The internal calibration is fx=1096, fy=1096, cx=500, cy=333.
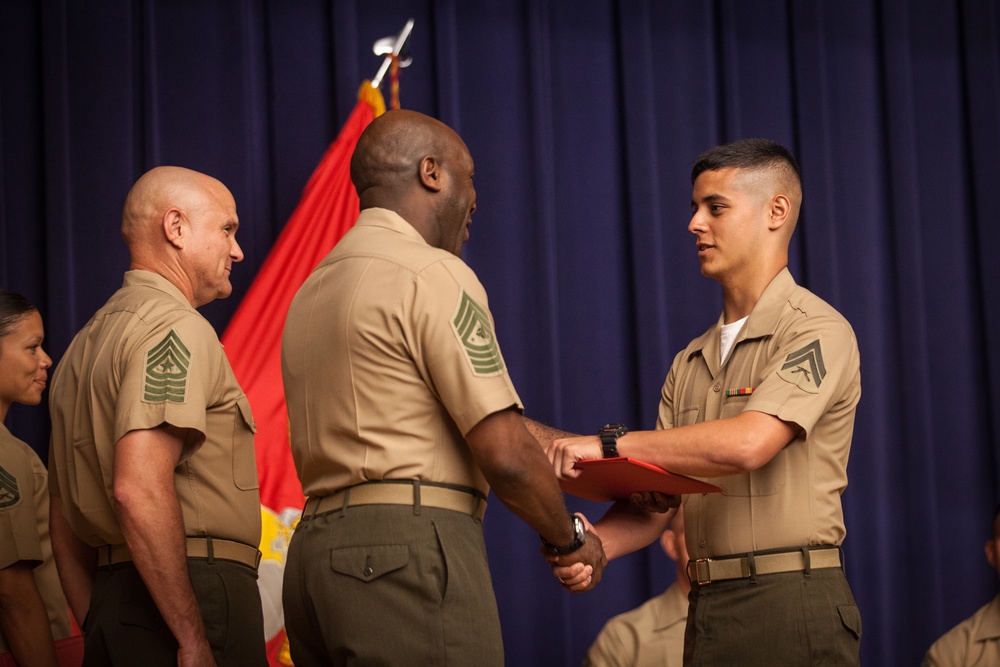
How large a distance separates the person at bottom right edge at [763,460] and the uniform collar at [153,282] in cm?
94

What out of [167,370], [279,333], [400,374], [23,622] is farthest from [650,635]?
[400,374]

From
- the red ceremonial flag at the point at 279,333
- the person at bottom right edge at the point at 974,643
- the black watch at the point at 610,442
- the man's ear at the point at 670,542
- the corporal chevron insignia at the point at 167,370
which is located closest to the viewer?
the corporal chevron insignia at the point at 167,370

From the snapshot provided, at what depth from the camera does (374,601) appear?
1.80 meters

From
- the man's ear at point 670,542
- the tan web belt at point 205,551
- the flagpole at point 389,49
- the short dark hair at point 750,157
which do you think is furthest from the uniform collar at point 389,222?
the man's ear at point 670,542

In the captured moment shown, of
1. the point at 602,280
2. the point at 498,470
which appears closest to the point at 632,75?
the point at 602,280

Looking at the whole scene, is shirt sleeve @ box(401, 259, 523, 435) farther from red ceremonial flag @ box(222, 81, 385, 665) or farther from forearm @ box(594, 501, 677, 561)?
red ceremonial flag @ box(222, 81, 385, 665)

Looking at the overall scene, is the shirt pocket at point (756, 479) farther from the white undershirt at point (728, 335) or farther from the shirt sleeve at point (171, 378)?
the shirt sleeve at point (171, 378)

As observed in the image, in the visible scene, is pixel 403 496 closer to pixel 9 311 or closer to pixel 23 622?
pixel 23 622

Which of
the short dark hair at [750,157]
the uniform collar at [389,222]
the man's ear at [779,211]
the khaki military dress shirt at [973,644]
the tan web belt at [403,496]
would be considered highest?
the short dark hair at [750,157]

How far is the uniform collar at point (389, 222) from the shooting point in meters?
2.04

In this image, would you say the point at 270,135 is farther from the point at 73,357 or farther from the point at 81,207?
the point at 73,357

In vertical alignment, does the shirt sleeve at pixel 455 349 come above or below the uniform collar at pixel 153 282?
below

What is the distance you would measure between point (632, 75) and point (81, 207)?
231 centimetres

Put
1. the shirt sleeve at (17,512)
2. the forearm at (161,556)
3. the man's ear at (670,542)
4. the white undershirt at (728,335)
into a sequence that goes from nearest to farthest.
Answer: the forearm at (161,556) → the white undershirt at (728,335) → the shirt sleeve at (17,512) → the man's ear at (670,542)
